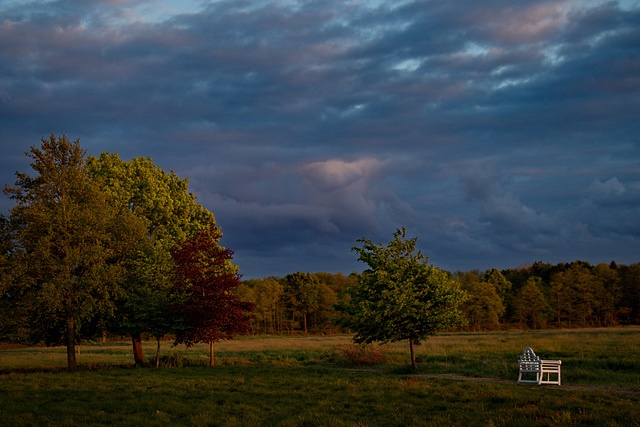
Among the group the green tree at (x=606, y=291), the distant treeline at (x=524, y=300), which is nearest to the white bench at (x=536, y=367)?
the distant treeline at (x=524, y=300)

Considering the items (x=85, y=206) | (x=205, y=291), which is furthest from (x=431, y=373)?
(x=85, y=206)

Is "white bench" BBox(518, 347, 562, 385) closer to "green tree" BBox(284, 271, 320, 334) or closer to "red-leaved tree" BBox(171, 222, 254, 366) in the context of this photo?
"red-leaved tree" BBox(171, 222, 254, 366)

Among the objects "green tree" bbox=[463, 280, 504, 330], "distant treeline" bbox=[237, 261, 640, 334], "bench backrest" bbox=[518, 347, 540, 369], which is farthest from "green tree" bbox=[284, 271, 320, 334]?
"bench backrest" bbox=[518, 347, 540, 369]

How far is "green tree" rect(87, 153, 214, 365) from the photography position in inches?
1035

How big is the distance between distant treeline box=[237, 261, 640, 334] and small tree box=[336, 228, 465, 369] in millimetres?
51442

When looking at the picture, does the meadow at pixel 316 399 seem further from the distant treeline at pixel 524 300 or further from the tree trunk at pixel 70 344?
the distant treeline at pixel 524 300

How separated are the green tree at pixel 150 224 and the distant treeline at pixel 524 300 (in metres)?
52.5

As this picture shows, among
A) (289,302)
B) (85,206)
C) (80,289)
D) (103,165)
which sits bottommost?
(289,302)

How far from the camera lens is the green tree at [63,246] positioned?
2314 cm

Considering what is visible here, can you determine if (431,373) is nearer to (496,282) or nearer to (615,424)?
(615,424)

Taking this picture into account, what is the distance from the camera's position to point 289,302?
326 feet

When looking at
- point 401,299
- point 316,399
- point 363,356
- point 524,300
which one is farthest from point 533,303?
point 316,399

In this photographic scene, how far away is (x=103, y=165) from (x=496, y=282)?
3379 inches

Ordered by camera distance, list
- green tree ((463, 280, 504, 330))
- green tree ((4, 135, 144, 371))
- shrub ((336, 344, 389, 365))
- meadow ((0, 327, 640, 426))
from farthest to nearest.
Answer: green tree ((463, 280, 504, 330))
shrub ((336, 344, 389, 365))
green tree ((4, 135, 144, 371))
meadow ((0, 327, 640, 426))
